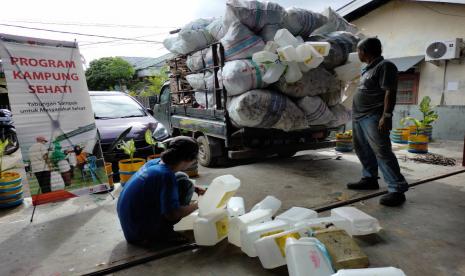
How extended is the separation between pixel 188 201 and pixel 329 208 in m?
1.52

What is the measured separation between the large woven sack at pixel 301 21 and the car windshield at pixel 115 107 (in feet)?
9.72

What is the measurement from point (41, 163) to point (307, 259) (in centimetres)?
271

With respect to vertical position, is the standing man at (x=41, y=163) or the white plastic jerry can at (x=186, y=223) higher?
the standing man at (x=41, y=163)

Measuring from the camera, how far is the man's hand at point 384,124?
9.86 ft

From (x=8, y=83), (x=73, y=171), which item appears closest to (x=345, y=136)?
(x=73, y=171)

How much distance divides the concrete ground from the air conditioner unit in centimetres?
480

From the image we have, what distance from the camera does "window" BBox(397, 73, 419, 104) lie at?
8.79m

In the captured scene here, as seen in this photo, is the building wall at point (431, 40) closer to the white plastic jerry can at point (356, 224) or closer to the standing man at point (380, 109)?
the standing man at point (380, 109)

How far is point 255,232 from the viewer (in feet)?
6.98

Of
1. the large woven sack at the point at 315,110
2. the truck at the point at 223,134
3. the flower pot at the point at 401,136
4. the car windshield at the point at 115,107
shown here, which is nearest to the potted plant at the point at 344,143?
the truck at the point at 223,134

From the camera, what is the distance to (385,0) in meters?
8.95

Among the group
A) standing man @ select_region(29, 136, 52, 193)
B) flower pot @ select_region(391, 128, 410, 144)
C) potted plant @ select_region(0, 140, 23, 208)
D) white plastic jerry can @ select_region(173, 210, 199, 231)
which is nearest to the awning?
flower pot @ select_region(391, 128, 410, 144)

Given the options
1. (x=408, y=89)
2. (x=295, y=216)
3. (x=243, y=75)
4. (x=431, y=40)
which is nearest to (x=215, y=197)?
(x=295, y=216)

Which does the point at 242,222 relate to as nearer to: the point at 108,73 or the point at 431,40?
the point at 431,40
